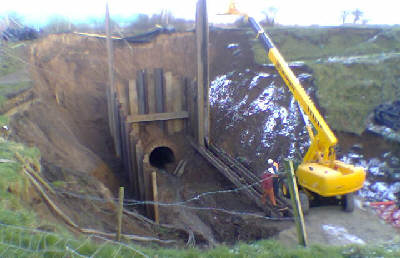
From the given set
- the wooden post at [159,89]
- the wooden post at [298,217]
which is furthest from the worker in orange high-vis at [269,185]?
the wooden post at [159,89]

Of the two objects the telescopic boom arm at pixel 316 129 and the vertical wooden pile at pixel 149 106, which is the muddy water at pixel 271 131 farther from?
the telescopic boom arm at pixel 316 129

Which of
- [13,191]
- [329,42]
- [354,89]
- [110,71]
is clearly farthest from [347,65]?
[13,191]

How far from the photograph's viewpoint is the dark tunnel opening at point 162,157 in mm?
12836

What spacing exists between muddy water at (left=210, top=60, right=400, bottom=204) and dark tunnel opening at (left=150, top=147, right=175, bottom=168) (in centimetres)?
180

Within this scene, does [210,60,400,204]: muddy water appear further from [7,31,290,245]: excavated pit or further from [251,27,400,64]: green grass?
[251,27,400,64]: green grass

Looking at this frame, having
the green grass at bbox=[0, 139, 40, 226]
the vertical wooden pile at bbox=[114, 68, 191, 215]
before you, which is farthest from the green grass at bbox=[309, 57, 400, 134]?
the green grass at bbox=[0, 139, 40, 226]

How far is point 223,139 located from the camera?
39.4ft

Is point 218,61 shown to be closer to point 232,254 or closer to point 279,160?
point 279,160

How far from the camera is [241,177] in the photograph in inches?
375

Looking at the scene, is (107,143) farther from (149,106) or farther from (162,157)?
(149,106)

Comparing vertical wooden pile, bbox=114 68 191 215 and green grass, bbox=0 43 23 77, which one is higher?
green grass, bbox=0 43 23 77

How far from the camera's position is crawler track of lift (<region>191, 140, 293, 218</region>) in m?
7.72

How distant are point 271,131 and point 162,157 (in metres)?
4.85

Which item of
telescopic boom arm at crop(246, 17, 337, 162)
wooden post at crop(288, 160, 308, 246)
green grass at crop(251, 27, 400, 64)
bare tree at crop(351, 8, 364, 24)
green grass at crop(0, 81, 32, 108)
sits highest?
bare tree at crop(351, 8, 364, 24)
